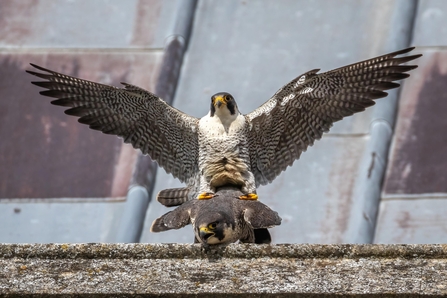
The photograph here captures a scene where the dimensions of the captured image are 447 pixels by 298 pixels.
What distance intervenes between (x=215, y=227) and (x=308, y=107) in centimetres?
227

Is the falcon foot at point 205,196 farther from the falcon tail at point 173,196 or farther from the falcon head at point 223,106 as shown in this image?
the falcon head at point 223,106

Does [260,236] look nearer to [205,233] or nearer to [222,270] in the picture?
[205,233]

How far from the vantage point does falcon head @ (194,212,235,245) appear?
17.4 ft

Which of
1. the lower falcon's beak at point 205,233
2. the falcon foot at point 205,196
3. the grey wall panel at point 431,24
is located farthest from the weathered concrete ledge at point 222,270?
the grey wall panel at point 431,24

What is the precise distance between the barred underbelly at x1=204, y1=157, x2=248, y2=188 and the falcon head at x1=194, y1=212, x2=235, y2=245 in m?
1.33

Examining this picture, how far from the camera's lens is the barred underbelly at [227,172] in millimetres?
7227

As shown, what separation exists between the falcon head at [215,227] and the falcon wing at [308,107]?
179cm

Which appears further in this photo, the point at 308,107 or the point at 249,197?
the point at 308,107

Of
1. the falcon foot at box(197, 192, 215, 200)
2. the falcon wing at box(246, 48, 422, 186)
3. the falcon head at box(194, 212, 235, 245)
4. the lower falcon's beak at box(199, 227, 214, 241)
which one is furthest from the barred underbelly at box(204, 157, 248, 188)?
the lower falcon's beak at box(199, 227, 214, 241)

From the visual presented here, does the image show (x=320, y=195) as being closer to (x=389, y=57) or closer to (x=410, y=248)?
(x=389, y=57)

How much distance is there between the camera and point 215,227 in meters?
5.53

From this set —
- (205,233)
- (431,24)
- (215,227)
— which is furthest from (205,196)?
(431,24)

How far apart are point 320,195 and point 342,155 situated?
0.50m

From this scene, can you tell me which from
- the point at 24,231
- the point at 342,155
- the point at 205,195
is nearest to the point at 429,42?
the point at 342,155
